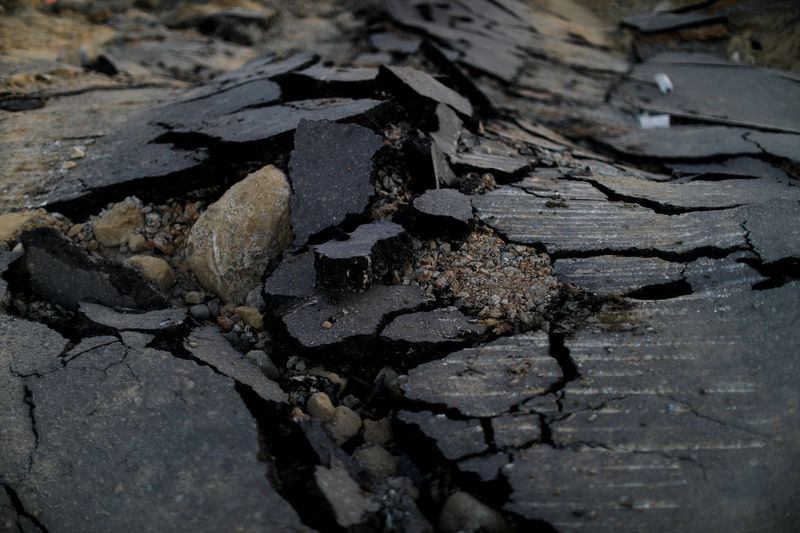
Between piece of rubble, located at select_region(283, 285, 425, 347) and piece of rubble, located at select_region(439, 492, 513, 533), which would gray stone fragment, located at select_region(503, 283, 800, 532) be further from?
piece of rubble, located at select_region(283, 285, 425, 347)

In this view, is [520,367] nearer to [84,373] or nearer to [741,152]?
[84,373]

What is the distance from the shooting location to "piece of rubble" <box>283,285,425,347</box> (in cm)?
180

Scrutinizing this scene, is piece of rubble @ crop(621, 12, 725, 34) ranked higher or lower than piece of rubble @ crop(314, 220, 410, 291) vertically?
higher

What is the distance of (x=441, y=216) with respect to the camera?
6.96 feet

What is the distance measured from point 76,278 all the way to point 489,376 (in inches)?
70.1

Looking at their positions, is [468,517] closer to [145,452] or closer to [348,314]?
[348,314]

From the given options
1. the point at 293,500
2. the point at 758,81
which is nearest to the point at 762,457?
the point at 293,500

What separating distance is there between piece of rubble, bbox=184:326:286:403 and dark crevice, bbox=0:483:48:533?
616 millimetres

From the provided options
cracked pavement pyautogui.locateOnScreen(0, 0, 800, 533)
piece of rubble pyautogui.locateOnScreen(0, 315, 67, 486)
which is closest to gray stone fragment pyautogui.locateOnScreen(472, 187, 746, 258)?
cracked pavement pyautogui.locateOnScreen(0, 0, 800, 533)

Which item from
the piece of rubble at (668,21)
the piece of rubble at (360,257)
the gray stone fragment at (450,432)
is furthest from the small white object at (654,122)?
the gray stone fragment at (450,432)

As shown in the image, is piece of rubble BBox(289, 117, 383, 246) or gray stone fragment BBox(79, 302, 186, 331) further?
piece of rubble BBox(289, 117, 383, 246)

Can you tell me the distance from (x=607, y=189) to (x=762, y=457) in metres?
1.56

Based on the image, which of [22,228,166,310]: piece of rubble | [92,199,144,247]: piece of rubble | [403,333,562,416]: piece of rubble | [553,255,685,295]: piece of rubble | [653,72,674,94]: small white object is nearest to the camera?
[403,333,562,416]: piece of rubble

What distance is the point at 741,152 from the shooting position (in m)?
3.33
